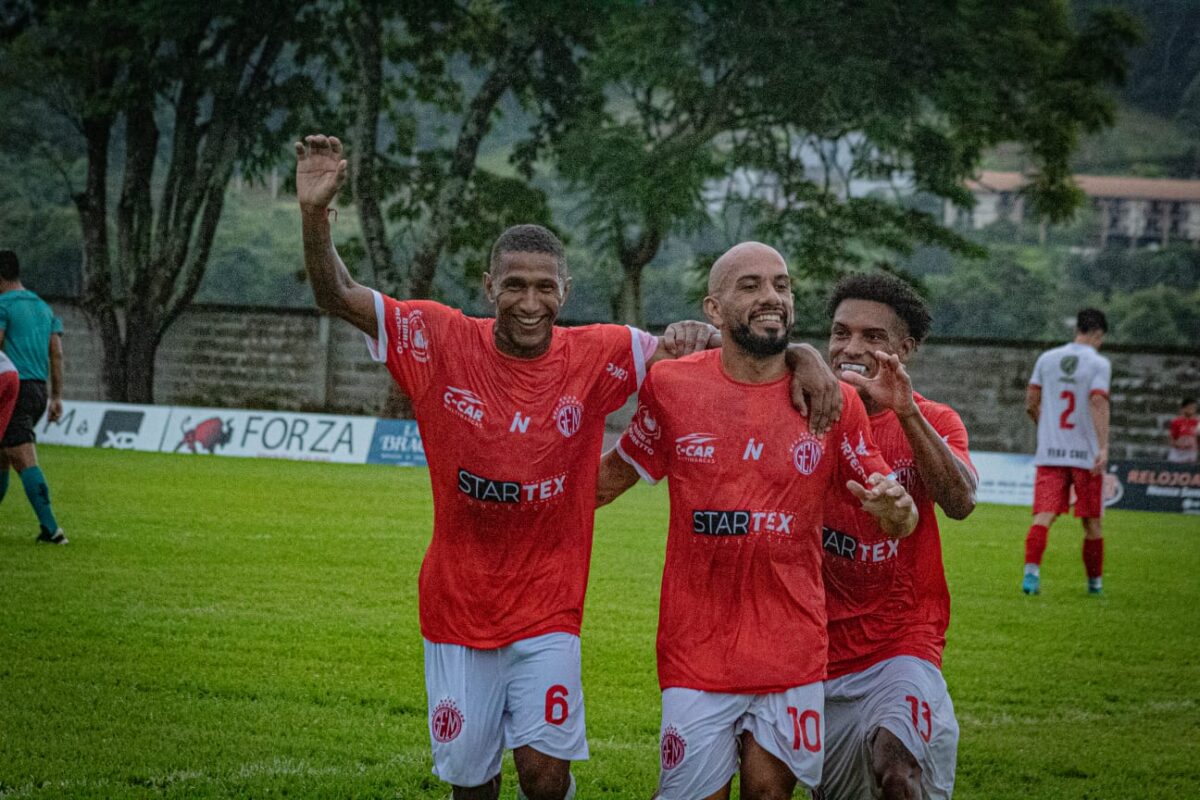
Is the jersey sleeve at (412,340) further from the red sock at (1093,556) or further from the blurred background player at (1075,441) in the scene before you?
the red sock at (1093,556)

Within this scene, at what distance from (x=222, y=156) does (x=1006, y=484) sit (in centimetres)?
1980

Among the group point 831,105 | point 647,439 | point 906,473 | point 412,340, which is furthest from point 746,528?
point 831,105

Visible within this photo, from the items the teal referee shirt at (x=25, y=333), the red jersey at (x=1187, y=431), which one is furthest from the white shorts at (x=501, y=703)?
the red jersey at (x=1187, y=431)

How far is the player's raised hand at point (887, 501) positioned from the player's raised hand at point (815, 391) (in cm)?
26

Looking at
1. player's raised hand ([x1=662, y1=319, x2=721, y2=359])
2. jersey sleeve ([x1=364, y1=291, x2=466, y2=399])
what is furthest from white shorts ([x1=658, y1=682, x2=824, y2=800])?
jersey sleeve ([x1=364, y1=291, x2=466, y2=399])

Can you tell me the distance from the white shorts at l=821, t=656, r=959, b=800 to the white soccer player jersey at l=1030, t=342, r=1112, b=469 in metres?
8.47

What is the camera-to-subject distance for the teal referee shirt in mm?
12766

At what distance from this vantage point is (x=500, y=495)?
5.02 metres

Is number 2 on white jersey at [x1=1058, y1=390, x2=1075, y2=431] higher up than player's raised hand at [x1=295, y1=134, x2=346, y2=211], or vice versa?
player's raised hand at [x1=295, y1=134, x2=346, y2=211]

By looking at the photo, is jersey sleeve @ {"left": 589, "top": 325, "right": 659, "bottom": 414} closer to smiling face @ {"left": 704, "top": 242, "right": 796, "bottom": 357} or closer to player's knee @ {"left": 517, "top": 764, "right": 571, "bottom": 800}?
smiling face @ {"left": 704, "top": 242, "right": 796, "bottom": 357}

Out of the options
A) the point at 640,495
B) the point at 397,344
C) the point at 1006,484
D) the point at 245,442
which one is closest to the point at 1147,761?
the point at 397,344

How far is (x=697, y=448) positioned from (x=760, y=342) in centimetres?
42

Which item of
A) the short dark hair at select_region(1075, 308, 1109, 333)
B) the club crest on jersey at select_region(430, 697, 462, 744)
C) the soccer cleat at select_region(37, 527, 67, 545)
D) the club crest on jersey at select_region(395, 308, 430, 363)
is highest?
the short dark hair at select_region(1075, 308, 1109, 333)

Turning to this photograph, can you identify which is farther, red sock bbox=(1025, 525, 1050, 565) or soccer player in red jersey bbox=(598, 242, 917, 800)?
red sock bbox=(1025, 525, 1050, 565)
